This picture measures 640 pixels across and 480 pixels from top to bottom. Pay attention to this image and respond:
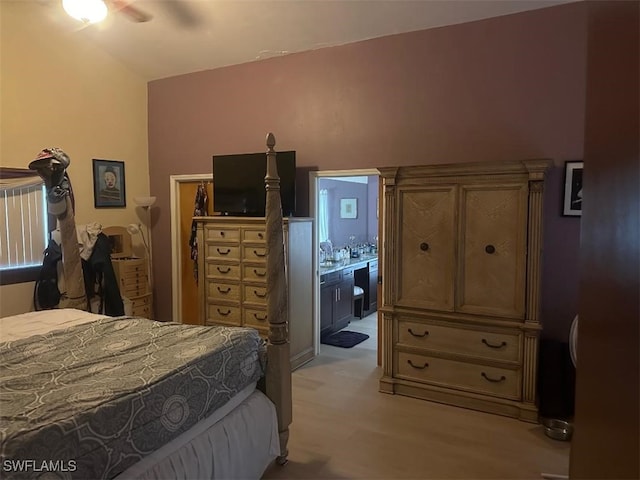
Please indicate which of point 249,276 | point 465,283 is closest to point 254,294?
point 249,276

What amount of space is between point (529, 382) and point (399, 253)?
1.36 metres

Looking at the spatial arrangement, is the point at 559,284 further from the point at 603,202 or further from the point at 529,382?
the point at 603,202

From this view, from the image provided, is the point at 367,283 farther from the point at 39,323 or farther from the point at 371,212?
the point at 39,323

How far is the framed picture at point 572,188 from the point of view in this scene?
134 inches

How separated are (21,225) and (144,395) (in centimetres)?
337

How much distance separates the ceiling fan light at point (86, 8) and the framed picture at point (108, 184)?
2234 millimetres

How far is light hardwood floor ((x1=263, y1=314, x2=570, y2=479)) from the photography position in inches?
105

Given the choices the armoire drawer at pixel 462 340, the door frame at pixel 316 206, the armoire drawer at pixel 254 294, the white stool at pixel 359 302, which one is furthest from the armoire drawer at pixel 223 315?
the white stool at pixel 359 302

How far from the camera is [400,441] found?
3004mm

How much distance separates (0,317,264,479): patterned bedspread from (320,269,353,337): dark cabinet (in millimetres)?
2622

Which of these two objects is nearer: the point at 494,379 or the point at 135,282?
the point at 494,379

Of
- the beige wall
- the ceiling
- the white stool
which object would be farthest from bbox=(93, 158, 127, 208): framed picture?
the white stool

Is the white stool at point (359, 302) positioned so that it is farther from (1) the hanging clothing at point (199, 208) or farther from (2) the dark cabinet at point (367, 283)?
(1) the hanging clothing at point (199, 208)

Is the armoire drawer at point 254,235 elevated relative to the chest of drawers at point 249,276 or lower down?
elevated
